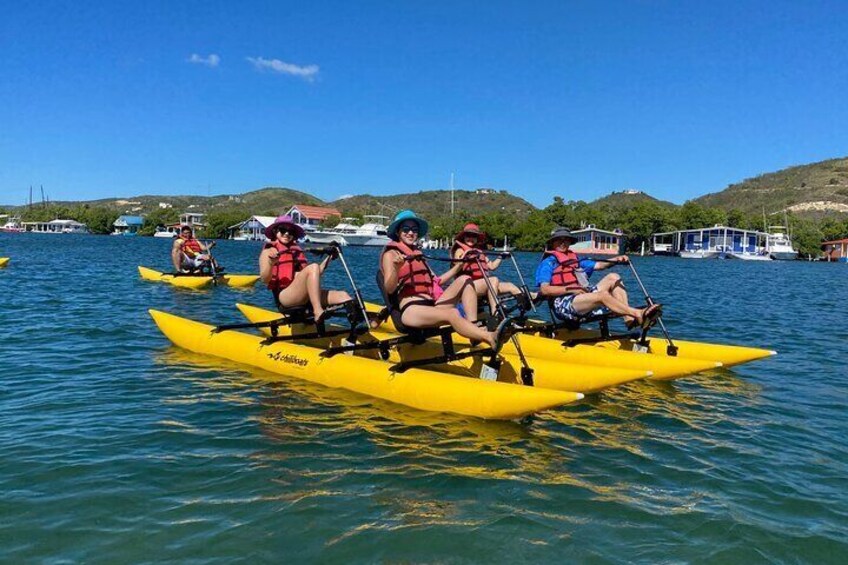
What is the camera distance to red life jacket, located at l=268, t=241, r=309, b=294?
31.3ft

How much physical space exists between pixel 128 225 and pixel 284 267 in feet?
493

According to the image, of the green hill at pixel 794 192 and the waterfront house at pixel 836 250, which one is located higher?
the green hill at pixel 794 192

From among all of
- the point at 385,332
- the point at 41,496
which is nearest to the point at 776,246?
the point at 385,332

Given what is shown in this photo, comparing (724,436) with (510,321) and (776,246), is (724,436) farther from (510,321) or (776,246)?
(776,246)

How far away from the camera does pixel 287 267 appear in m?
9.55

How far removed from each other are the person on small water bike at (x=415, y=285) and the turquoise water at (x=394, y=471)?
112 cm

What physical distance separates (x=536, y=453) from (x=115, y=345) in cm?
805

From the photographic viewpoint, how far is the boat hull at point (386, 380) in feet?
21.4

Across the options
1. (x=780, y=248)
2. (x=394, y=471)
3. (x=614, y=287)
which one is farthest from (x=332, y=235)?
(x=394, y=471)

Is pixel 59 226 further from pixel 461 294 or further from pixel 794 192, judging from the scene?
pixel 794 192

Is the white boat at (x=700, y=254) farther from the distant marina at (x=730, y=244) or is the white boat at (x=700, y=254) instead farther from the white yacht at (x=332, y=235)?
the white yacht at (x=332, y=235)

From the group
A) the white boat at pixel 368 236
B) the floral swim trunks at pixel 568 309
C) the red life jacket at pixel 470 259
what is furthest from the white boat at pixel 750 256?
the red life jacket at pixel 470 259

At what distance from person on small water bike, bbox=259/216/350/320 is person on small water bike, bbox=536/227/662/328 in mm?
3459

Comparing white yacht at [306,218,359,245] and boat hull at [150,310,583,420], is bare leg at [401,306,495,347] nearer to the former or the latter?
boat hull at [150,310,583,420]
